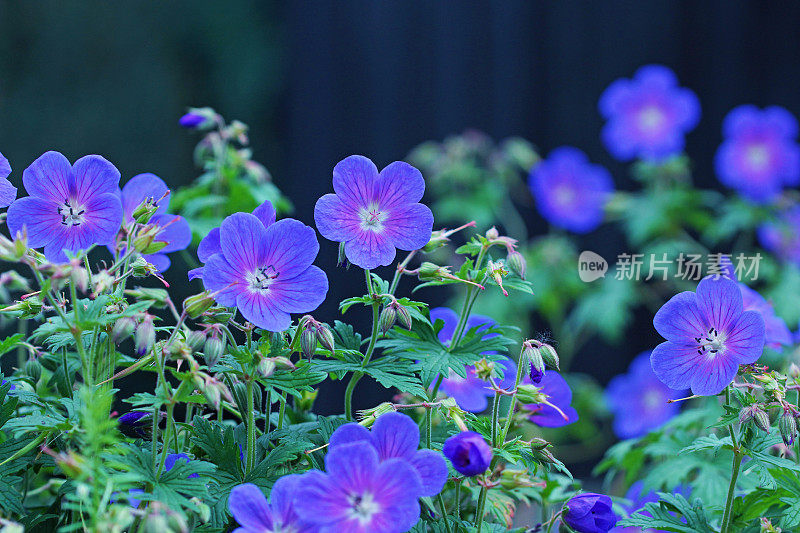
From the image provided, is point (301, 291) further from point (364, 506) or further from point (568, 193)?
point (568, 193)

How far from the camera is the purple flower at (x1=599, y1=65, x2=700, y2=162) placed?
8.50 ft

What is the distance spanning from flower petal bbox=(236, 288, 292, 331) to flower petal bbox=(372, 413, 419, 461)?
13 centimetres

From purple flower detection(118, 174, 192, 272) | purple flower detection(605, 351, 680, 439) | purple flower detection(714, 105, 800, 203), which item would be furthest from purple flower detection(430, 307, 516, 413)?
purple flower detection(714, 105, 800, 203)

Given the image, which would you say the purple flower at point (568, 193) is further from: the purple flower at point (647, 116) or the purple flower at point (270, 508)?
the purple flower at point (270, 508)

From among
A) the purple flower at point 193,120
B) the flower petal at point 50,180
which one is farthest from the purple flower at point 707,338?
the purple flower at point 193,120

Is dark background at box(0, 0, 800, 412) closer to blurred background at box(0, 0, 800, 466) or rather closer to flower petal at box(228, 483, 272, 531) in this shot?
blurred background at box(0, 0, 800, 466)

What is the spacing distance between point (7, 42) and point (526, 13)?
2.33 m

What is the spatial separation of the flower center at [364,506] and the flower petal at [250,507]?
72 mm

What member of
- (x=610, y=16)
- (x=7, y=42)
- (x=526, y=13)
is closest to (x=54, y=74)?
(x=7, y=42)

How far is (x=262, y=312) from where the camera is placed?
80 cm

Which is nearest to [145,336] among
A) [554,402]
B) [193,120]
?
[554,402]

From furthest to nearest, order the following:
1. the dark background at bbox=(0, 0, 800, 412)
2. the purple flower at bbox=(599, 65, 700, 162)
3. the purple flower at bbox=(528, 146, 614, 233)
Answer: the dark background at bbox=(0, 0, 800, 412)
the purple flower at bbox=(528, 146, 614, 233)
the purple flower at bbox=(599, 65, 700, 162)

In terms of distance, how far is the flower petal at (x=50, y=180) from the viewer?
851mm

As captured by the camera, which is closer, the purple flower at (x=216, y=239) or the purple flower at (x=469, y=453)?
the purple flower at (x=469, y=453)
